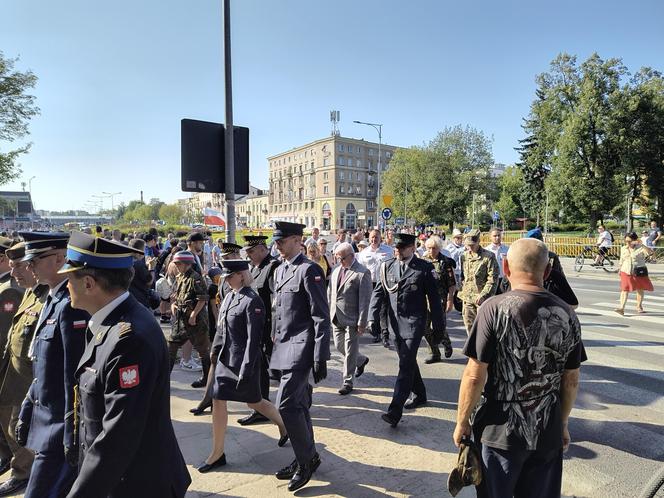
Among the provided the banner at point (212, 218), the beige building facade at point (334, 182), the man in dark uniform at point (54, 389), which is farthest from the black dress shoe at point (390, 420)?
the beige building facade at point (334, 182)

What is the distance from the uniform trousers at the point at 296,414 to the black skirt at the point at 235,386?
0.94 feet

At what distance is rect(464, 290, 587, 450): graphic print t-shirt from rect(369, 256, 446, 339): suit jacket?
93.3 inches

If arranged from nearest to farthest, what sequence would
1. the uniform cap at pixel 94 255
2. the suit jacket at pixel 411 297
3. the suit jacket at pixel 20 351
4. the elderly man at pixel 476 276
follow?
the uniform cap at pixel 94 255, the suit jacket at pixel 20 351, the suit jacket at pixel 411 297, the elderly man at pixel 476 276

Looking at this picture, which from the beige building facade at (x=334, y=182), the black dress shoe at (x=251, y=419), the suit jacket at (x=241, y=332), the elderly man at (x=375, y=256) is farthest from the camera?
the beige building facade at (x=334, y=182)

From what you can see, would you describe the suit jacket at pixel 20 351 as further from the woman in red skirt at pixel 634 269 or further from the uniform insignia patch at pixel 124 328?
the woman in red skirt at pixel 634 269

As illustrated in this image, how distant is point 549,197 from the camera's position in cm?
3534

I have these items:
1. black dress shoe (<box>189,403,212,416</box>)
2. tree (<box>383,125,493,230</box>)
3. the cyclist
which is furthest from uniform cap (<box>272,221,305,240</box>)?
tree (<box>383,125,493,230</box>)

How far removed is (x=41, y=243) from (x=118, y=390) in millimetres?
1626

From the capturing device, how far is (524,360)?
226cm

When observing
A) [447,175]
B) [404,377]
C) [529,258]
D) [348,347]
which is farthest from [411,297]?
[447,175]

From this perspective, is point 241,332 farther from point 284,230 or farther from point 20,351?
point 20,351

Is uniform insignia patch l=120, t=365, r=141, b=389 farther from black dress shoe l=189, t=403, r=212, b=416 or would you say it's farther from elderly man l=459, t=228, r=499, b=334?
elderly man l=459, t=228, r=499, b=334

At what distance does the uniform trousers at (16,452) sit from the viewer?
11.0ft

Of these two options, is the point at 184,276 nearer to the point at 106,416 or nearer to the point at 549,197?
the point at 106,416
